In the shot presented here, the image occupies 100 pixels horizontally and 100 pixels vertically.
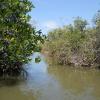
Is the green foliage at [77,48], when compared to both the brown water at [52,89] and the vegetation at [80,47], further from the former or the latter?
the brown water at [52,89]

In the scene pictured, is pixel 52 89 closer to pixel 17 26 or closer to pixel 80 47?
pixel 17 26

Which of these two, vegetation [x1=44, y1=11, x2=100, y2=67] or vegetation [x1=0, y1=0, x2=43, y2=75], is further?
vegetation [x1=44, y1=11, x2=100, y2=67]

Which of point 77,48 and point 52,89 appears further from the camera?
point 77,48

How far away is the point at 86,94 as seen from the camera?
14.1 meters

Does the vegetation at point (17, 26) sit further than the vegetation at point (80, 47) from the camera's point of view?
No

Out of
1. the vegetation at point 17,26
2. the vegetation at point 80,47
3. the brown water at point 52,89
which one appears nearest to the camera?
the vegetation at point 17,26

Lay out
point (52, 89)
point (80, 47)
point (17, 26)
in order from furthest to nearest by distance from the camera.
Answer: point (80, 47) → point (52, 89) → point (17, 26)

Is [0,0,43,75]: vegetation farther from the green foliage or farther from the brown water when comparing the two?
the green foliage

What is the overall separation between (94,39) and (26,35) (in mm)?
17575

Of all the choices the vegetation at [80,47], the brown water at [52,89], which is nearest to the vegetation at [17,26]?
the brown water at [52,89]

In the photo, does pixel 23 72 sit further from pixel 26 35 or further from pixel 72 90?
pixel 26 35

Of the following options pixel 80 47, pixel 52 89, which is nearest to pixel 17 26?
pixel 52 89

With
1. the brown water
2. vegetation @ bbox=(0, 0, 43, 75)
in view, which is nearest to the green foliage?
the brown water

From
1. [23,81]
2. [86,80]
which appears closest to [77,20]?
[86,80]
